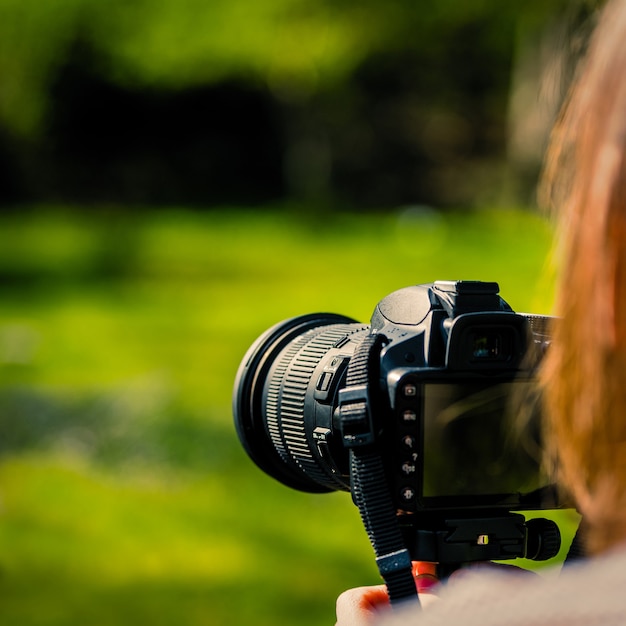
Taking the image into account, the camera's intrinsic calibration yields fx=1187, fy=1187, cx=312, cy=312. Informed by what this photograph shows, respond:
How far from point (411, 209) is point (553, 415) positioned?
57.4 feet

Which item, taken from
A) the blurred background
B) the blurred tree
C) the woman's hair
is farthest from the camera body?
the blurred tree

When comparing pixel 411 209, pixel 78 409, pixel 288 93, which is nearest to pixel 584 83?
pixel 78 409

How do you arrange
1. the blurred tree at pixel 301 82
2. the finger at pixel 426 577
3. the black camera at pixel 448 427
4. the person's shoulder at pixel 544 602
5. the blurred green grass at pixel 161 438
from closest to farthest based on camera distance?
the person's shoulder at pixel 544 602 < the black camera at pixel 448 427 < the finger at pixel 426 577 < the blurred green grass at pixel 161 438 < the blurred tree at pixel 301 82

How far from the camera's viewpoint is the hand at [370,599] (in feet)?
4.62

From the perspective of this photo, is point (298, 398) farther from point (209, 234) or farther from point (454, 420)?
point (209, 234)

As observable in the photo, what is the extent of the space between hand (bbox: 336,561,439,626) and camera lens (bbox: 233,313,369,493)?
163 millimetres

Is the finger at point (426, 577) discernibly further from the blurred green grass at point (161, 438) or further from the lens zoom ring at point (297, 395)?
the blurred green grass at point (161, 438)

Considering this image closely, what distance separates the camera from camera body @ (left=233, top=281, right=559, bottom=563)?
139cm

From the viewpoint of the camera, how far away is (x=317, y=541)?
420 centimetres

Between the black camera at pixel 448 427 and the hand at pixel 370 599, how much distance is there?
0.06m

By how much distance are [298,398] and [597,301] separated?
2.92ft

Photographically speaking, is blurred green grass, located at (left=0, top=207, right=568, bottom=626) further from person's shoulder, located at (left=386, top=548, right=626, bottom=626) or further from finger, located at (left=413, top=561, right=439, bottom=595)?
person's shoulder, located at (left=386, top=548, right=626, bottom=626)

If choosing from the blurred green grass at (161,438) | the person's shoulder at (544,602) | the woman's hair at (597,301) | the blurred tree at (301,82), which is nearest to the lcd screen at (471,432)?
the blurred green grass at (161,438)

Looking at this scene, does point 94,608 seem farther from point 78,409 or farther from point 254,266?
point 254,266
